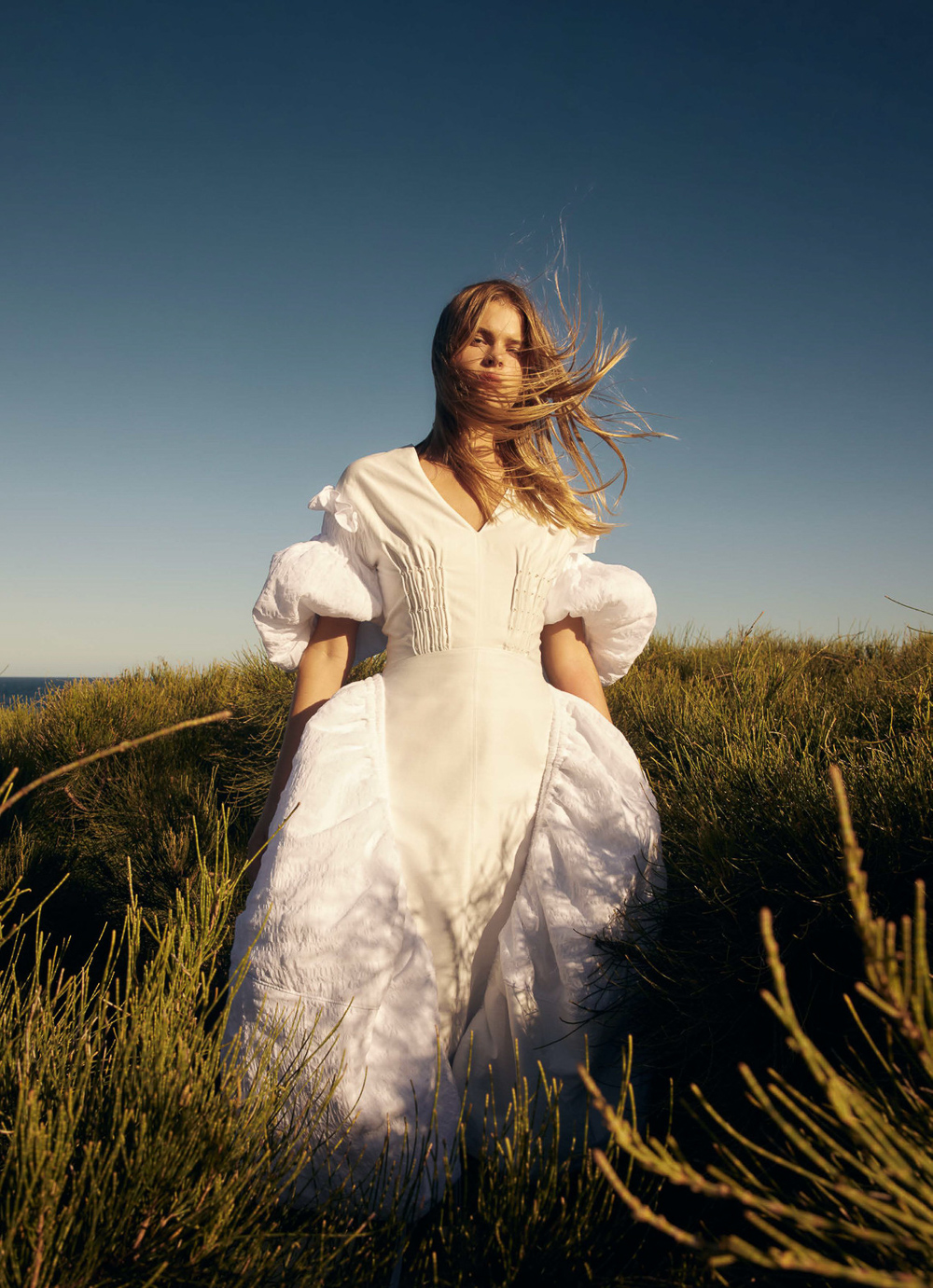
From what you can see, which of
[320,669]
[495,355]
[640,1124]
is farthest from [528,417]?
[640,1124]

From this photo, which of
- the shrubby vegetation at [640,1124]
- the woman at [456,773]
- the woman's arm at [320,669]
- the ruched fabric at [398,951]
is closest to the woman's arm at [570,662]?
the woman at [456,773]

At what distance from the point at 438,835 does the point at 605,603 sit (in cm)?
73

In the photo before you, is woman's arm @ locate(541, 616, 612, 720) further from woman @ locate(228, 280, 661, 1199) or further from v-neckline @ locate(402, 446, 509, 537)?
v-neckline @ locate(402, 446, 509, 537)

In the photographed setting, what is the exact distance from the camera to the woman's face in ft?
5.97

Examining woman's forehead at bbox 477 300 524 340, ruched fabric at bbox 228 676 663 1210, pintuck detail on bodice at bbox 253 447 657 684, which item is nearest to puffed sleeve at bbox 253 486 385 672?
pintuck detail on bodice at bbox 253 447 657 684

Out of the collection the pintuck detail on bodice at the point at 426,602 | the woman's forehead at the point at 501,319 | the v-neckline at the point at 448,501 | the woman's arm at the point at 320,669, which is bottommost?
the woman's arm at the point at 320,669

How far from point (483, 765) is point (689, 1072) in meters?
0.70

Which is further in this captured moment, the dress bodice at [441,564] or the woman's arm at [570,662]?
the woman's arm at [570,662]

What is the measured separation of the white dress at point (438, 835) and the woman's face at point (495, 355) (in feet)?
0.94

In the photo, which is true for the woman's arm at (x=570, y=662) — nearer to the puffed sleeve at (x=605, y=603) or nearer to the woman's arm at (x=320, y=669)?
the puffed sleeve at (x=605, y=603)

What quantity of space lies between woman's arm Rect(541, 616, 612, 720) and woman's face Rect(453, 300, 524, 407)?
0.60 m

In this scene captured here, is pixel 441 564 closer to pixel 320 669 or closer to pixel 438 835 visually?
pixel 320 669

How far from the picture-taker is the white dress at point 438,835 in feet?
4.41

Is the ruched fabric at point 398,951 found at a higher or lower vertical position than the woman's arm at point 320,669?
lower
